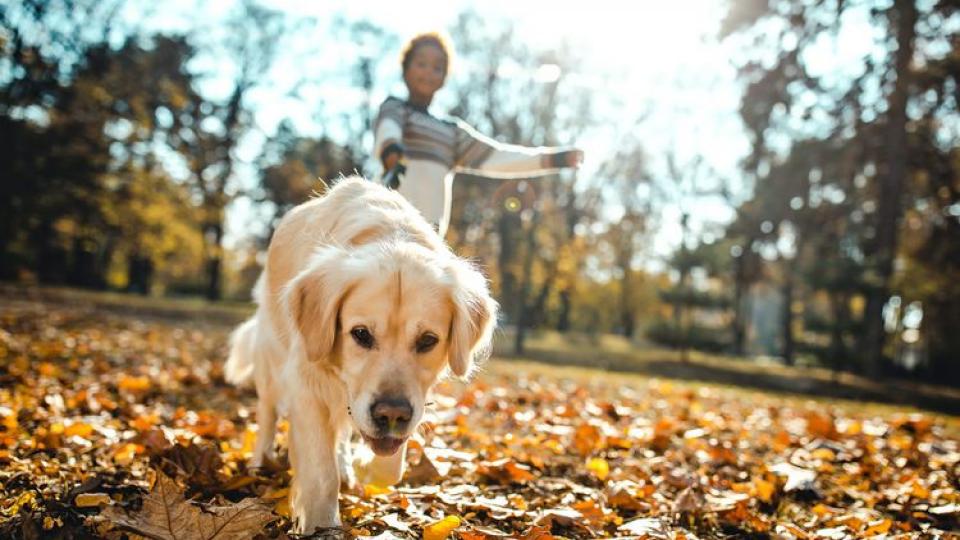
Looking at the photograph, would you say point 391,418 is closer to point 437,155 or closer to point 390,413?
point 390,413

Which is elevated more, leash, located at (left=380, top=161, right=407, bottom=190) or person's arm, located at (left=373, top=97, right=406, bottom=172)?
person's arm, located at (left=373, top=97, right=406, bottom=172)

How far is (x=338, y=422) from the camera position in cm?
289

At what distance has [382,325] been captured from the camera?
264cm

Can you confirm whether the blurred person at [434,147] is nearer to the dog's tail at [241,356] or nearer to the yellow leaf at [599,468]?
the dog's tail at [241,356]

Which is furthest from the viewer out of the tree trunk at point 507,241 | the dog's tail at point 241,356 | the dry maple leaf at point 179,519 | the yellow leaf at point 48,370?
the tree trunk at point 507,241

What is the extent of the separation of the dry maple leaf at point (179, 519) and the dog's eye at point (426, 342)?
34.7 inches

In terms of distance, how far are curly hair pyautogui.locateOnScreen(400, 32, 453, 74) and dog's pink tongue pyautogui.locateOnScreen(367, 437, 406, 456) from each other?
3026mm

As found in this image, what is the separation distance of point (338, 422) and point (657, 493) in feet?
5.94

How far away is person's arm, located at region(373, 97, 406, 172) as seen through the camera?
3.89m

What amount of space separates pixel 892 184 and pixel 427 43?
57.1 feet

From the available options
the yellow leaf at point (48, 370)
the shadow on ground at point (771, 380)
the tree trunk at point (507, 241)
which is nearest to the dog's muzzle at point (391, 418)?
the yellow leaf at point (48, 370)

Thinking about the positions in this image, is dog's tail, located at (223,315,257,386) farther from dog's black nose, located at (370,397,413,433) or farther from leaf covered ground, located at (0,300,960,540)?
dog's black nose, located at (370,397,413,433)

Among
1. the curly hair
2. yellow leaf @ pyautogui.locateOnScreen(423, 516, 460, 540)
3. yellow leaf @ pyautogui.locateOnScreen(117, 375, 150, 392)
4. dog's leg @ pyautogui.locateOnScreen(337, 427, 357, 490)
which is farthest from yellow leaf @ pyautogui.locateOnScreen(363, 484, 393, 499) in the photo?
yellow leaf @ pyautogui.locateOnScreen(117, 375, 150, 392)

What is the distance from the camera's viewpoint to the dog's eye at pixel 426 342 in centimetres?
271
